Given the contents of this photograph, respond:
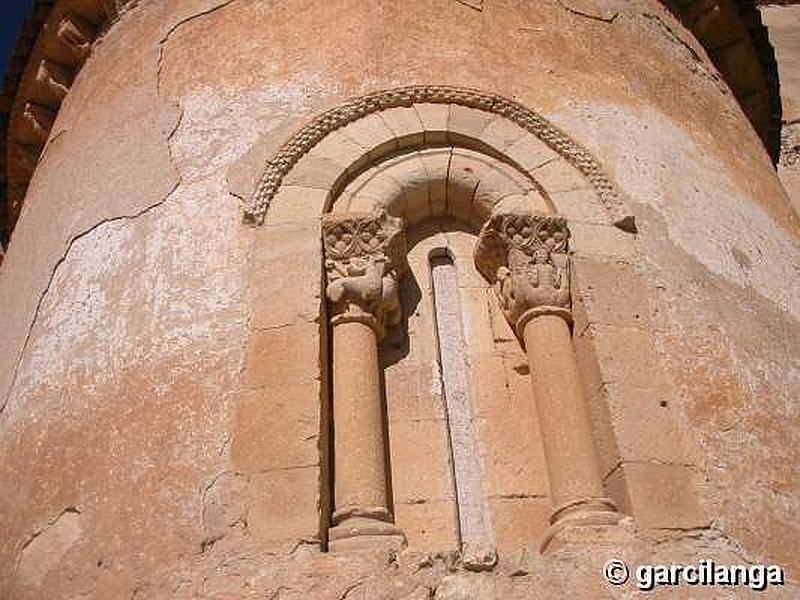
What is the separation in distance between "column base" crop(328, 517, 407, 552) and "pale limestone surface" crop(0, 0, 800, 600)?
0.08 m

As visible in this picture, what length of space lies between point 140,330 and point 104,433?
0.56 metres

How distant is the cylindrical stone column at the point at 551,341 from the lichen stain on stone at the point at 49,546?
2100 millimetres

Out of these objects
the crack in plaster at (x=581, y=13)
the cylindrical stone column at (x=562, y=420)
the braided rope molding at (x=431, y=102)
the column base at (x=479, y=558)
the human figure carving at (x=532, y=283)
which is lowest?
the column base at (x=479, y=558)

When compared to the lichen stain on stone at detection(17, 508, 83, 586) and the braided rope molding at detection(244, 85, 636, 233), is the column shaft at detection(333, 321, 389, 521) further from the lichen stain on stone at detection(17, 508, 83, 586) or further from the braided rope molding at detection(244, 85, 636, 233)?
the lichen stain on stone at detection(17, 508, 83, 586)

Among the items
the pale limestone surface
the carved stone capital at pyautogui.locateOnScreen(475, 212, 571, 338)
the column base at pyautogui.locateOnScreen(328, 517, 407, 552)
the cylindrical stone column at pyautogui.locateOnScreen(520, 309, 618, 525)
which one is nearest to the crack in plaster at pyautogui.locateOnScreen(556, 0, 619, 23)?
the pale limestone surface

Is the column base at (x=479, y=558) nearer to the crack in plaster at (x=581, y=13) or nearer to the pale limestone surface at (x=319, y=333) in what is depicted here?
the pale limestone surface at (x=319, y=333)

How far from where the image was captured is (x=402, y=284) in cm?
490

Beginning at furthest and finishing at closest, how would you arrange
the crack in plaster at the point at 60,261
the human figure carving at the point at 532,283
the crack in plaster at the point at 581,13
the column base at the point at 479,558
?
1. the crack in plaster at the point at 581,13
2. the crack in plaster at the point at 60,261
3. the human figure carving at the point at 532,283
4. the column base at the point at 479,558

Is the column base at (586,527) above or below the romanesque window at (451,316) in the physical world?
below

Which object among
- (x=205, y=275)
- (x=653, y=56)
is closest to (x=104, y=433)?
(x=205, y=275)

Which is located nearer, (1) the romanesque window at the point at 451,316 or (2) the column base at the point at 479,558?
(2) the column base at the point at 479,558

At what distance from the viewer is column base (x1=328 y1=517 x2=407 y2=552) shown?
143 inches

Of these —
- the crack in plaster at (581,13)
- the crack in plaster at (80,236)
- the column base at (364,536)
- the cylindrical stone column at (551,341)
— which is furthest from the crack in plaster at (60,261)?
the crack in plaster at (581,13)

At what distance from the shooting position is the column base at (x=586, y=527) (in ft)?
12.1
